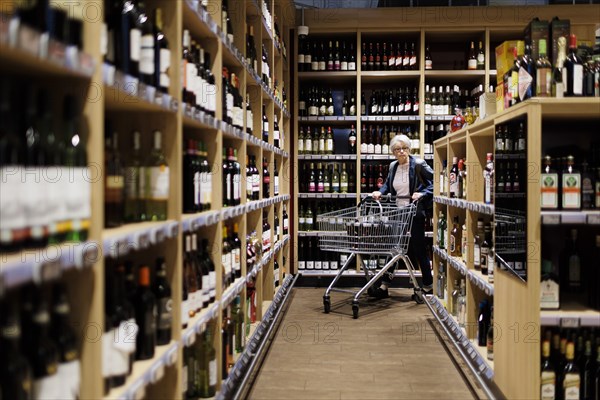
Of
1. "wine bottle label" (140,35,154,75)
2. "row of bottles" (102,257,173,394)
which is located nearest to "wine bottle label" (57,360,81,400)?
"row of bottles" (102,257,173,394)

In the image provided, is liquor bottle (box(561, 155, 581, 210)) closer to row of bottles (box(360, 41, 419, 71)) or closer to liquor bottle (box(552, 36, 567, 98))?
liquor bottle (box(552, 36, 567, 98))

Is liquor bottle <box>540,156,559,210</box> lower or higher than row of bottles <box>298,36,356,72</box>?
lower

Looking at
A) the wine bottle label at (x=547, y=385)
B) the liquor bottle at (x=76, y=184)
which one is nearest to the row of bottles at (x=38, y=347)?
the liquor bottle at (x=76, y=184)

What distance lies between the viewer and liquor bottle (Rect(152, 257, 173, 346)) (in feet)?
7.43

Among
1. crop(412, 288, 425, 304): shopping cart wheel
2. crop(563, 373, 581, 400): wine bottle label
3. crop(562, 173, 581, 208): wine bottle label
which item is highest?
crop(562, 173, 581, 208): wine bottle label

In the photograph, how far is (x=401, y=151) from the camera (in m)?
6.25

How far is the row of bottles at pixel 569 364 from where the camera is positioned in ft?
8.99

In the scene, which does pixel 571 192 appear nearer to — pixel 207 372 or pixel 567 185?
pixel 567 185

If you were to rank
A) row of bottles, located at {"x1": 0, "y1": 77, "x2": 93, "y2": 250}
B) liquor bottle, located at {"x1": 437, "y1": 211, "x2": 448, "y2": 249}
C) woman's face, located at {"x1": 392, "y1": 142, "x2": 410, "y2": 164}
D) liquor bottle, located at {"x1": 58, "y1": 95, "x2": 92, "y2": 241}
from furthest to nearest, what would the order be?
woman's face, located at {"x1": 392, "y1": 142, "x2": 410, "y2": 164} → liquor bottle, located at {"x1": 437, "y1": 211, "x2": 448, "y2": 249} → liquor bottle, located at {"x1": 58, "y1": 95, "x2": 92, "y2": 241} → row of bottles, located at {"x1": 0, "y1": 77, "x2": 93, "y2": 250}

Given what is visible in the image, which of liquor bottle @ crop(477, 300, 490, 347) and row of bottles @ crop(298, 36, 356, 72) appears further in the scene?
row of bottles @ crop(298, 36, 356, 72)

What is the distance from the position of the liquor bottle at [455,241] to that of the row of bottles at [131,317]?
8.92 feet

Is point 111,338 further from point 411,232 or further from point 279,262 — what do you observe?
point 411,232

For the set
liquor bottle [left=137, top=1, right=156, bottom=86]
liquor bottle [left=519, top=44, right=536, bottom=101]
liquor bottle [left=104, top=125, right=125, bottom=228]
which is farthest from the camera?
liquor bottle [left=519, top=44, right=536, bottom=101]

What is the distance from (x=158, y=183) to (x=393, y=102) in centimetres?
548
